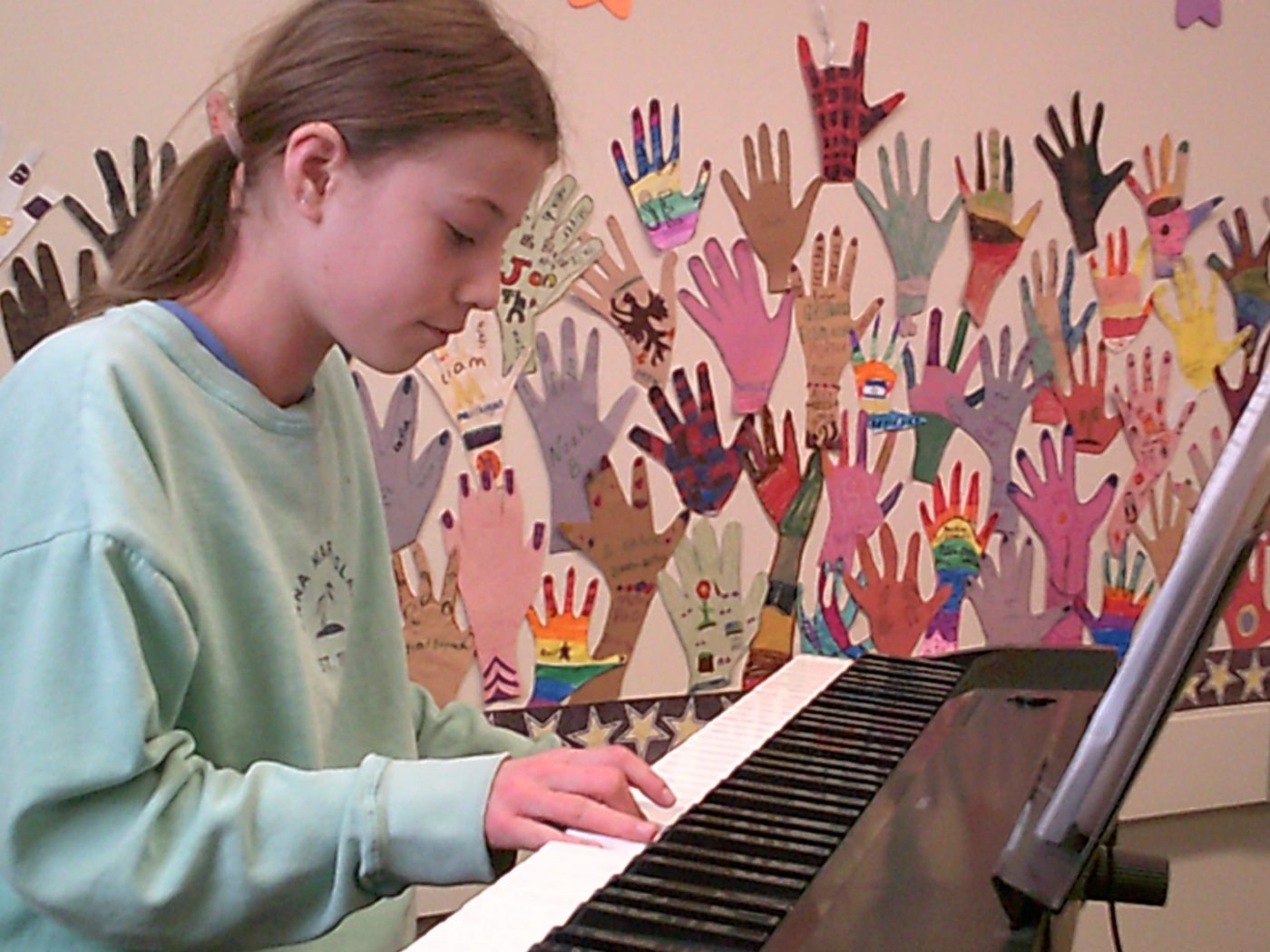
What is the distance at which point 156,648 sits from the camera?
A: 622 millimetres

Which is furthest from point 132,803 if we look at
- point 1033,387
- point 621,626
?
point 1033,387

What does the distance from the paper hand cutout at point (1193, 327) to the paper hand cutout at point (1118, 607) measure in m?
0.26

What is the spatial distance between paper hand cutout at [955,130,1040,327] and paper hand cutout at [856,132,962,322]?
0.03 m

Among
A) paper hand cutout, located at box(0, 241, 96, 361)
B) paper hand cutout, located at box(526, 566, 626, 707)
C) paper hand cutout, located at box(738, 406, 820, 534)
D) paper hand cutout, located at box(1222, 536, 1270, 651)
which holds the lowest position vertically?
paper hand cutout, located at box(1222, 536, 1270, 651)

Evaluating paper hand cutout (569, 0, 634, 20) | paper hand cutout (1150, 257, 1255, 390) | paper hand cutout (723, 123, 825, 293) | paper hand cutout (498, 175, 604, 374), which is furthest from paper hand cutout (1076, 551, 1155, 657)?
paper hand cutout (569, 0, 634, 20)

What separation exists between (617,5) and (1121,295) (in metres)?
0.75

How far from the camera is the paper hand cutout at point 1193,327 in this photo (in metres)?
1.62

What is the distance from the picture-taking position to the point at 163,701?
2.10 ft

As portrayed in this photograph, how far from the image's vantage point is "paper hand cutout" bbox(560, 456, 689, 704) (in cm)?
132

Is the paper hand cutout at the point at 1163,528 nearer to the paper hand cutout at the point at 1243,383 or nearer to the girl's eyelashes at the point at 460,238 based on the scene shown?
the paper hand cutout at the point at 1243,383

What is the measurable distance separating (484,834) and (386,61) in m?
0.45

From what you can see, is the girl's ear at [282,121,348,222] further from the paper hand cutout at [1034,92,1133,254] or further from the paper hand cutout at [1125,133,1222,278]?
the paper hand cutout at [1125,133,1222,278]

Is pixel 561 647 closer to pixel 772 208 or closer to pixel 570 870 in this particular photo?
pixel 772 208

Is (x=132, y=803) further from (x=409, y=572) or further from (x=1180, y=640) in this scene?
(x=409, y=572)
